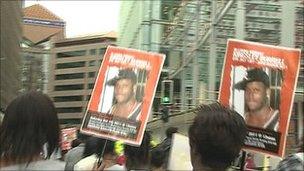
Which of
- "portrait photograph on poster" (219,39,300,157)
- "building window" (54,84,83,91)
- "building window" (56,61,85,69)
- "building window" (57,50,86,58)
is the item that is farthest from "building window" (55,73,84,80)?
"portrait photograph on poster" (219,39,300,157)

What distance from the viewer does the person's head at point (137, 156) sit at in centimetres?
501

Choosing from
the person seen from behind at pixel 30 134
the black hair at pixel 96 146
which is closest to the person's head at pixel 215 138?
the person seen from behind at pixel 30 134

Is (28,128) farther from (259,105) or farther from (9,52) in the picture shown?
(9,52)

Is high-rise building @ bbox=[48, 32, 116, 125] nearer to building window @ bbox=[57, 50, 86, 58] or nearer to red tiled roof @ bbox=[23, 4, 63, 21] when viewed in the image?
building window @ bbox=[57, 50, 86, 58]

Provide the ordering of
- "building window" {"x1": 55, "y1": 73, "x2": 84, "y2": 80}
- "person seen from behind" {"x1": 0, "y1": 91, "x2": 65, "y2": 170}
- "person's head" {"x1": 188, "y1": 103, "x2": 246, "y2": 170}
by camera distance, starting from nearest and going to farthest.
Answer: "person's head" {"x1": 188, "y1": 103, "x2": 246, "y2": 170} → "person seen from behind" {"x1": 0, "y1": 91, "x2": 65, "y2": 170} → "building window" {"x1": 55, "y1": 73, "x2": 84, "y2": 80}

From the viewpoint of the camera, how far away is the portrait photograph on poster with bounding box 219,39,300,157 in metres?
4.23

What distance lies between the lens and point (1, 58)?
54406mm

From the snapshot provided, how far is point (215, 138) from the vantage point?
113 inches

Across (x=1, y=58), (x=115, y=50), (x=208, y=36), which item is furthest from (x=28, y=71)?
(x=115, y=50)

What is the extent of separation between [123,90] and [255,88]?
1.16 m

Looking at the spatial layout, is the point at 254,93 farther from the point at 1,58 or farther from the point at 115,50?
the point at 1,58

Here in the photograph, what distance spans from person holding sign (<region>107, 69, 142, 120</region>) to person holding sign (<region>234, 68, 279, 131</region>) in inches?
35.8

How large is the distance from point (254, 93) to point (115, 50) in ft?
4.29

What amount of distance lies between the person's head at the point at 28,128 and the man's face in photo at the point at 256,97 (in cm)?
163
